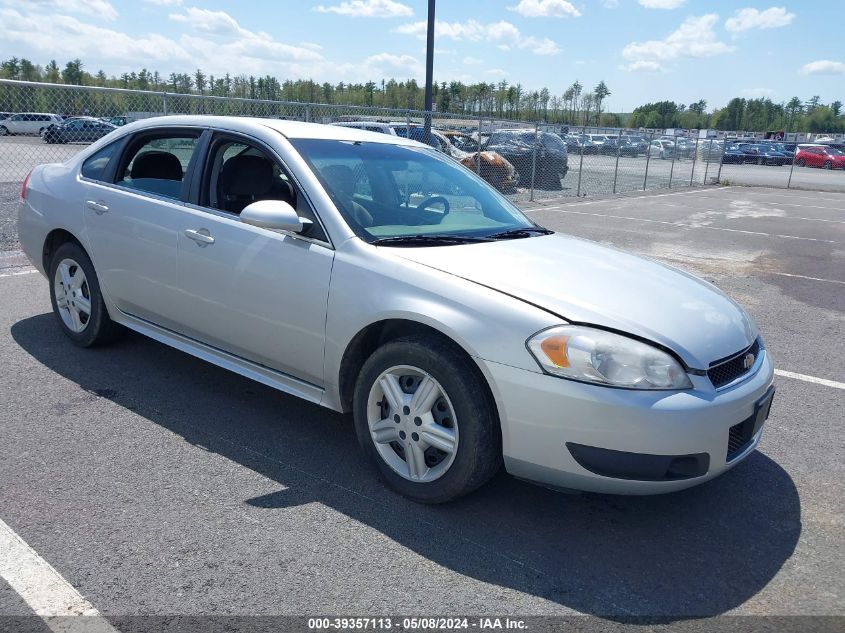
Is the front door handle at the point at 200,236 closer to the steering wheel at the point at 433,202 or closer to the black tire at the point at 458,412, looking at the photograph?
the steering wheel at the point at 433,202

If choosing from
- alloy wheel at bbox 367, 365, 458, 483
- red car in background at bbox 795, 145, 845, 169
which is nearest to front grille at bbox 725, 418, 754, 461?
alloy wheel at bbox 367, 365, 458, 483

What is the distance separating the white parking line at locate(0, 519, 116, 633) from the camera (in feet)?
7.52

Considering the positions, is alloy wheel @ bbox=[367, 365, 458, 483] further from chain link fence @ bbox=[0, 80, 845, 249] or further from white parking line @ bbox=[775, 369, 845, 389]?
chain link fence @ bbox=[0, 80, 845, 249]

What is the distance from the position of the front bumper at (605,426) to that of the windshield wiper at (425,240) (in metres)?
0.82

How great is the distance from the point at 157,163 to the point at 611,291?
302 cm

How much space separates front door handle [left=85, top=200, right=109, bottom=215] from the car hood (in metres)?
2.23

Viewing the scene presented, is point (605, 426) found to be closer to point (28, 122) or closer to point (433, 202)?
point (433, 202)

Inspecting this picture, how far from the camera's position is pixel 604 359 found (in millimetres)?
2688

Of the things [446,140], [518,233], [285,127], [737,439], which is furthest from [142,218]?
[446,140]

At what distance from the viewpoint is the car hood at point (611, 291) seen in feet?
9.26

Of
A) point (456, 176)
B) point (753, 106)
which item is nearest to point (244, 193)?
point (456, 176)

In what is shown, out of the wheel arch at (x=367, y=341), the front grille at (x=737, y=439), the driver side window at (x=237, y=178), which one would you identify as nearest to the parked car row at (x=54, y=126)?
the driver side window at (x=237, y=178)

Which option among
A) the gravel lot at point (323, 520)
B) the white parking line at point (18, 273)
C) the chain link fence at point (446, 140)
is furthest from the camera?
the chain link fence at point (446, 140)

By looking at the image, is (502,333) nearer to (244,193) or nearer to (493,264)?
(493,264)
